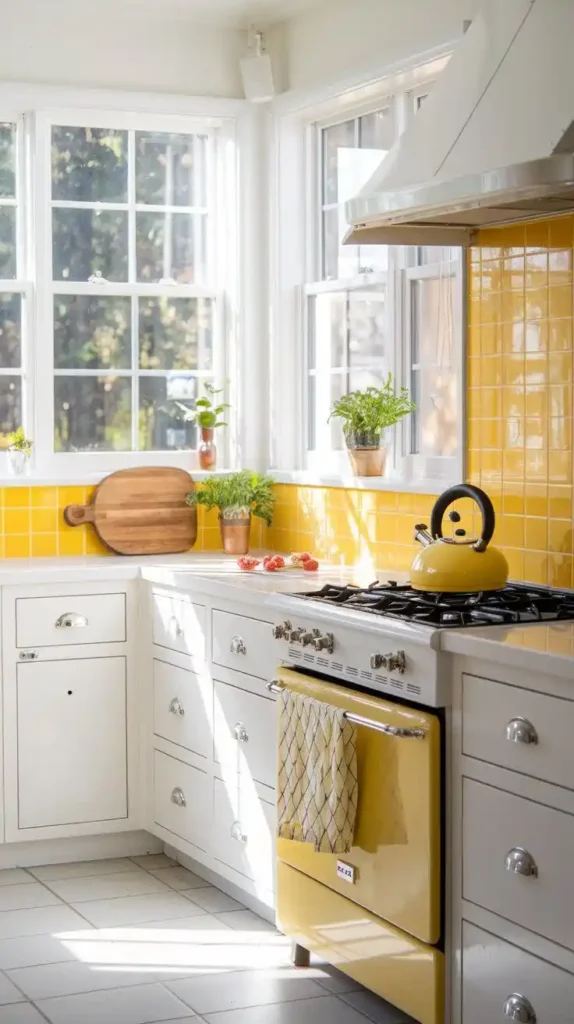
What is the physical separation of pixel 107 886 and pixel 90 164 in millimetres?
2513

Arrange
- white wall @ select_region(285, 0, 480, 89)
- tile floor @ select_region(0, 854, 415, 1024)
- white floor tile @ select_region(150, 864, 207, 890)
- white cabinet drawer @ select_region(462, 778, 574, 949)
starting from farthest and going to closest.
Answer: white floor tile @ select_region(150, 864, 207, 890)
white wall @ select_region(285, 0, 480, 89)
tile floor @ select_region(0, 854, 415, 1024)
white cabinet drawer @ select_region(462, 778, 574, 949)

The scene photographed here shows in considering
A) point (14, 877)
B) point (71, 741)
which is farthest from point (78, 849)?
point (71, 741)

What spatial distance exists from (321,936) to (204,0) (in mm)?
3103

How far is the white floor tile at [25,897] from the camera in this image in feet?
14.0

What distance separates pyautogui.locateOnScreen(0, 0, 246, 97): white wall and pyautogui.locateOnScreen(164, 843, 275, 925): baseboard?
2657 millimetres

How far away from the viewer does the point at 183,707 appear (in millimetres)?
4492

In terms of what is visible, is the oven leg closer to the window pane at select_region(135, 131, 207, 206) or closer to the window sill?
the window sill

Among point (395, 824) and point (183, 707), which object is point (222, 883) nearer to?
point (183, 707)

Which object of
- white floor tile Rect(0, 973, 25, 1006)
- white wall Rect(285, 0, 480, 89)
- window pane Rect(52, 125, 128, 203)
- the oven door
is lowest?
white floor tile Rect(0, 973, 25, 1006)

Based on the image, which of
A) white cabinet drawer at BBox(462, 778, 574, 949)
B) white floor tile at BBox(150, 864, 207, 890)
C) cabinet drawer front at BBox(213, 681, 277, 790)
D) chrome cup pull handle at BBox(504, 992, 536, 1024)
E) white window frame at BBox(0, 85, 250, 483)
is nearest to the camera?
white cabinet drawer at BBox(462, 778, 574, 949)

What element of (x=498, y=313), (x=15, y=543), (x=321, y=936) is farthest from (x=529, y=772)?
(x=15, y=543)

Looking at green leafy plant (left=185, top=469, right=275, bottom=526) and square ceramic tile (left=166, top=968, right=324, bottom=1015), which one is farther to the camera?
green leafy plant (left=185, top=469, right=275, bottom=526)

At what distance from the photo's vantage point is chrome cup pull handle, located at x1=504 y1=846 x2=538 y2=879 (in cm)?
282

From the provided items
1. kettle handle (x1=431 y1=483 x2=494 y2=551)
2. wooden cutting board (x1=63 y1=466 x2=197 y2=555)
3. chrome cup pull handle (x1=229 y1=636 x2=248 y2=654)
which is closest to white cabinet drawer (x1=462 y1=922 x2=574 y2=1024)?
kettle handle (x1=431 y1=483 x2=494 y2=551)
